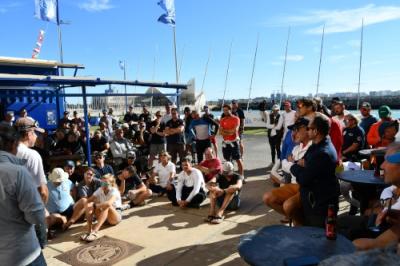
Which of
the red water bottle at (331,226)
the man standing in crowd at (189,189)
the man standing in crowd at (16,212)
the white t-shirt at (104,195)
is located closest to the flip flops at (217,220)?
the man standing in crowd at (189,189)

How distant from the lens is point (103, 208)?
458 cm

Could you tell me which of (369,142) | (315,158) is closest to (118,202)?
(315,158)

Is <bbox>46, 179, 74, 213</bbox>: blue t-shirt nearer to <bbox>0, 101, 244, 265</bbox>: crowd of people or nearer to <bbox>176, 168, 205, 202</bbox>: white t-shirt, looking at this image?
<bbox>0, 101, 244, 265</bbox>: crowd of people

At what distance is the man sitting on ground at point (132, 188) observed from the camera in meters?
5.66

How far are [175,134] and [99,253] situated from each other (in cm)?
397

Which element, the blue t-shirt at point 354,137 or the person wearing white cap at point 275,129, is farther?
the person wearing white cap at point 275,129

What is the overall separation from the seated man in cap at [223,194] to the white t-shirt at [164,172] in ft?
3.51

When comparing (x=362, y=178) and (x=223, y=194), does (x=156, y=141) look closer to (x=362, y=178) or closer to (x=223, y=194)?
(x=223, y=194)

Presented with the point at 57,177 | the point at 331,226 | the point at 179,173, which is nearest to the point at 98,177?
the point at 57,177

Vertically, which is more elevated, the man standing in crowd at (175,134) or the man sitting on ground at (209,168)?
the man standing in crowd at (175,134)

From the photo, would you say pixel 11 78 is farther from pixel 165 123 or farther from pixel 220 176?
pixel 220 176

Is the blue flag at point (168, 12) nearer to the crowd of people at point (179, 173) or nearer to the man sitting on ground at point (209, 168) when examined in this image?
the crowd of people at point (179, 173)

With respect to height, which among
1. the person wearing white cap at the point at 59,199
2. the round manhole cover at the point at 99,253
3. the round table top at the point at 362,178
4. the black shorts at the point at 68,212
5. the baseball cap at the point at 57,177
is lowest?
the round manhole cover at the point at 99,253

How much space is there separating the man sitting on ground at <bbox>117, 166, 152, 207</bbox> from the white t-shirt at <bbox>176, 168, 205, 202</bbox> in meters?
0.62
